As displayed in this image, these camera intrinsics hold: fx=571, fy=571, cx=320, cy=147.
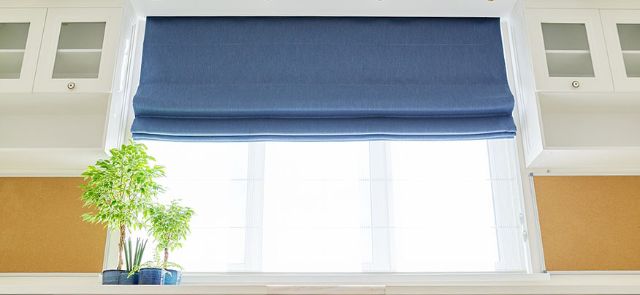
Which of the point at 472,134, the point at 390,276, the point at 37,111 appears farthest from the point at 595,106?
the point at 37,111

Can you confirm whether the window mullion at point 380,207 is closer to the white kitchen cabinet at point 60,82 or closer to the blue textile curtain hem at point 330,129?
the blue textile curtain hem at point 330,129

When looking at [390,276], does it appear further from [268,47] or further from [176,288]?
[268,47]

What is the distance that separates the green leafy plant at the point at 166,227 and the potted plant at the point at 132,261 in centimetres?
11

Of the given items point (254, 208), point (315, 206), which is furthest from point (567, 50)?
point (254, 208)

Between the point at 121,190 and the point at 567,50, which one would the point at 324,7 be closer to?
the point at 567,50

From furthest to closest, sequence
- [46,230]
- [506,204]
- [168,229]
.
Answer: [506,204], [46,230], [168,229]

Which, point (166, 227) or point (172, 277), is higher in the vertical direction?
point (166, 227)

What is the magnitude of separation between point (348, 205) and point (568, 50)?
49.6 inches

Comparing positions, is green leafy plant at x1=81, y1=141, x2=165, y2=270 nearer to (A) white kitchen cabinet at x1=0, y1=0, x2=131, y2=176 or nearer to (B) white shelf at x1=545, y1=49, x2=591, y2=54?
(A) white kitchen cabinet at x1=0, y1=0, x2=131, y2=176

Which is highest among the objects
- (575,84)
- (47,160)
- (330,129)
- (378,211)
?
(575,84)

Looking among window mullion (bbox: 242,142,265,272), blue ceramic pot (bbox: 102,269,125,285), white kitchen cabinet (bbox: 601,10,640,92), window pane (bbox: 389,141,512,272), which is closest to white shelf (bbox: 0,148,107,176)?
blue ceramic pot (bbox: 102,269,125,285)

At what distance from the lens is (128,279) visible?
7.27ft

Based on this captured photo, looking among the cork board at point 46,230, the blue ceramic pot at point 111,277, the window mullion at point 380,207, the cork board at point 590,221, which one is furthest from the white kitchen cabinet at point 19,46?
the cork board at point 590,221

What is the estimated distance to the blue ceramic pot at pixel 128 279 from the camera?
221cm
